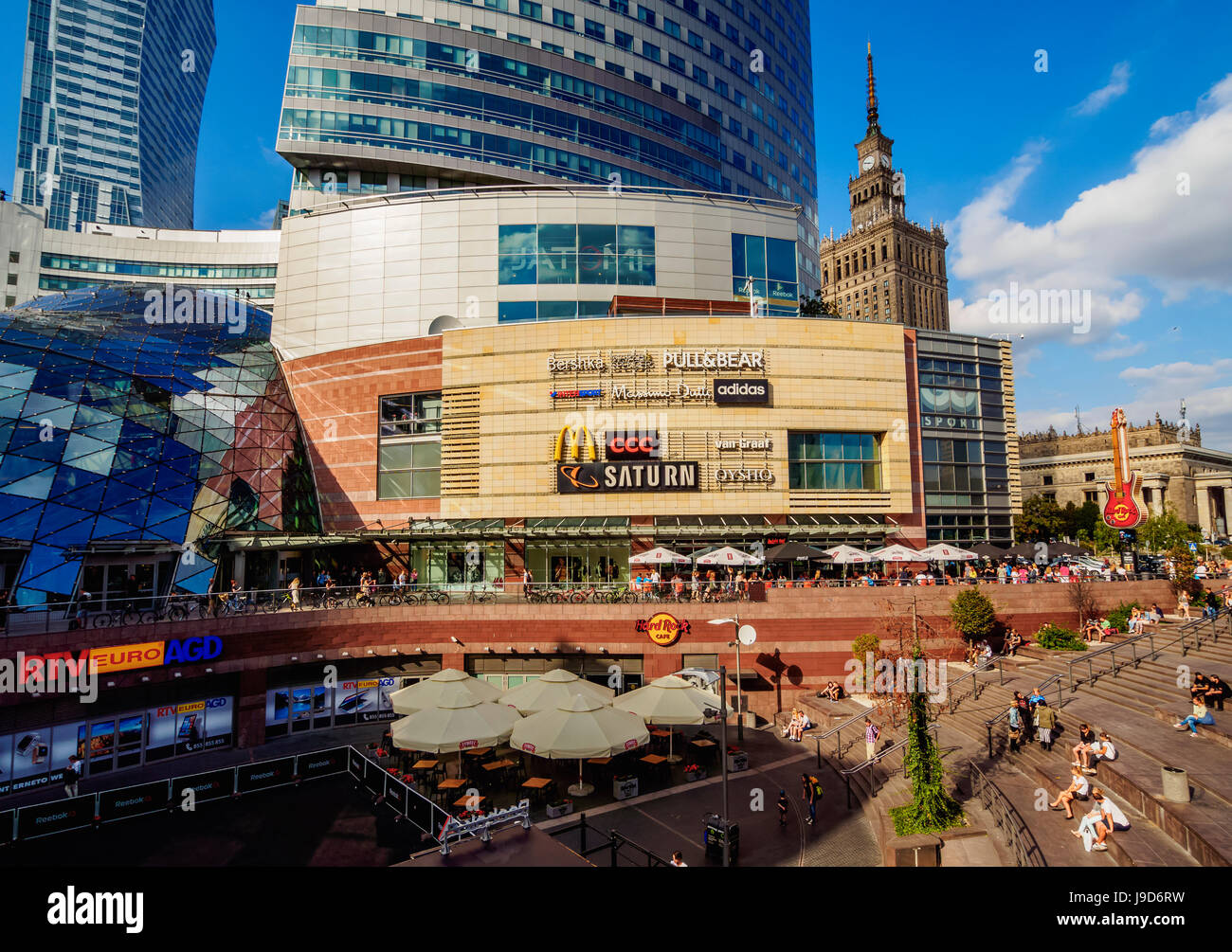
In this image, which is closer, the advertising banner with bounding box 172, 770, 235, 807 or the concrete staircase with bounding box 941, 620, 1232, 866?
the concrete staircase with bounding box 941, 620, 1232, 866

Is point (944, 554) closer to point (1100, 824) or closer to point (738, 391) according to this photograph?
point (738, 391)

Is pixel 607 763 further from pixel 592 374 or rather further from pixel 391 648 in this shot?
pixel 592 374

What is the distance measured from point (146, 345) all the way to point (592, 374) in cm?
2588

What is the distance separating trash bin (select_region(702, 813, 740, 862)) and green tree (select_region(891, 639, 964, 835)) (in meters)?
4.27

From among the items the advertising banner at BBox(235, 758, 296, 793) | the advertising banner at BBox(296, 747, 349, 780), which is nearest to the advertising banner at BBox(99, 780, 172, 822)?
the advertising banner at BBox(235, 758, 296, 793)

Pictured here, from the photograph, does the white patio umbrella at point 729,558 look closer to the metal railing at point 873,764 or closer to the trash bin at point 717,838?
the metal railing at point 873,764

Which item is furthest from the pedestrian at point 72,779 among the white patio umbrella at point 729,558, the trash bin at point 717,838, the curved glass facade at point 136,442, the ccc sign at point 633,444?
the ccc sign at point 633,444

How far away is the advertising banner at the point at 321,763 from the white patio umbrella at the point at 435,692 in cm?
276

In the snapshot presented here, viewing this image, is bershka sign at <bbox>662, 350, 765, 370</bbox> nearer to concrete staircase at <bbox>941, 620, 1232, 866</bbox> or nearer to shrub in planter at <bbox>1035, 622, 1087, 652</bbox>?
shrub in planter at <bbox>1035, 622, 1087, 652</bbox>

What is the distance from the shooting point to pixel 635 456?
3816 centimetres

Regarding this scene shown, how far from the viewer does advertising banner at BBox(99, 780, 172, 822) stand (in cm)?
2030

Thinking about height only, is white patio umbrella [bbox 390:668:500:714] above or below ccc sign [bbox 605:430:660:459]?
below

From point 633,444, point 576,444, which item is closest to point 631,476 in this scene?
point 633,444

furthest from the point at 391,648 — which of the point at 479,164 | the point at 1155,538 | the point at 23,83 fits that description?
the point at 23,83
